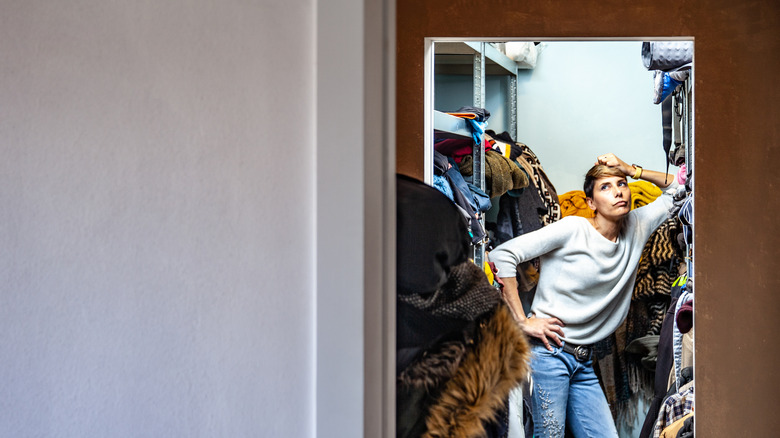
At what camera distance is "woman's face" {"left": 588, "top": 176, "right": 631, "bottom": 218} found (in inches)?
68.3

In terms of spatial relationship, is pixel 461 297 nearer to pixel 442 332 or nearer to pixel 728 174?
pixel 442 332

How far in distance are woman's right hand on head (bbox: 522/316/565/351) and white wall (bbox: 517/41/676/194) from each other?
0.39m

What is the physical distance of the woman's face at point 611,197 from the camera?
174 centimetres

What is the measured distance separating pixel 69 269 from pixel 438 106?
1.26 meters

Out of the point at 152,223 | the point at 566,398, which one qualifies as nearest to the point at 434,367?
the point at 152,223

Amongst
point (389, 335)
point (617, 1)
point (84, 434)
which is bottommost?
point (84, 434)

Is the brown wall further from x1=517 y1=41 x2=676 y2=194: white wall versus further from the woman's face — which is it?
the woman's face

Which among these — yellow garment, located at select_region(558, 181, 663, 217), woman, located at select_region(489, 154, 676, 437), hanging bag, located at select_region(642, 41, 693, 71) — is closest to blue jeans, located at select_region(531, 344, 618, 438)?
woman, located at select_region(489, 154, 676, 437)

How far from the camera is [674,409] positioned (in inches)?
68.2

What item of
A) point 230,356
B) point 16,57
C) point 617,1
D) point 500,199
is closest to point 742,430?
point 500,199

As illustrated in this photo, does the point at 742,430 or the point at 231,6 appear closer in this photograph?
the point at 231,6

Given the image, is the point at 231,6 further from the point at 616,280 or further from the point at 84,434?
the point at 616,280

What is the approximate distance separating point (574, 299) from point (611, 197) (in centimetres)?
32

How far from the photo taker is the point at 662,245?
1739mm
